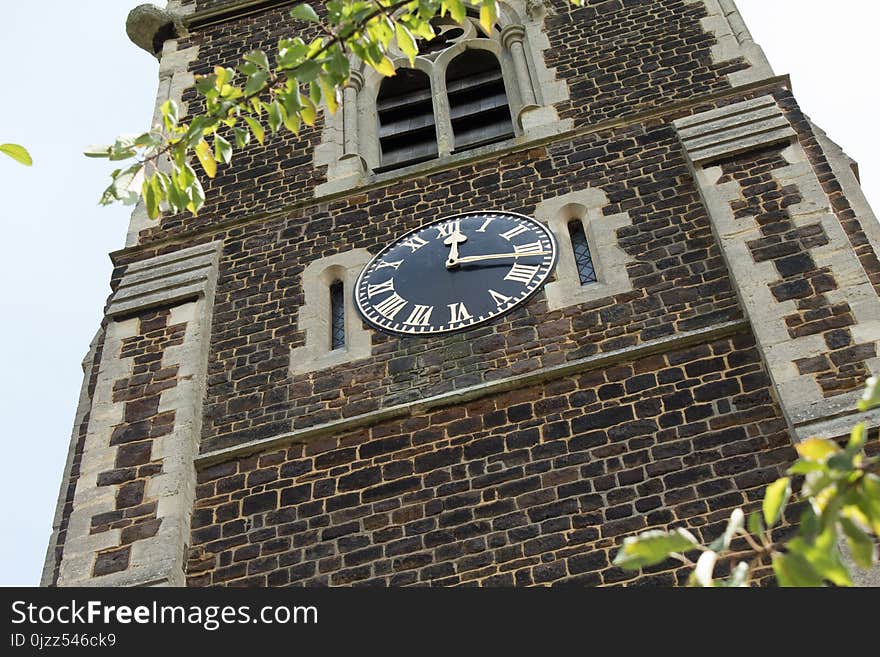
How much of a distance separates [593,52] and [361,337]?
4.44 metres

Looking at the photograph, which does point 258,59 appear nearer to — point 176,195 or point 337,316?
point 176,195

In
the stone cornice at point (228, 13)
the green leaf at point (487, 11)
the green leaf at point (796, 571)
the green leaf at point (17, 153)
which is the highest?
the stone cornice at point (228, 13)

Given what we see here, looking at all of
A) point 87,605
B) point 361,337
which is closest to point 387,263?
point 361,337

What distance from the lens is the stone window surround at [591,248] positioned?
10609 millimetres

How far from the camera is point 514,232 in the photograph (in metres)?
11.5

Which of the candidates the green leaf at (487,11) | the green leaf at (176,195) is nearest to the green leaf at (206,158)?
the green leaf at (176,195)

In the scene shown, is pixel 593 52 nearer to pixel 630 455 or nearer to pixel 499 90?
pixel 499 90

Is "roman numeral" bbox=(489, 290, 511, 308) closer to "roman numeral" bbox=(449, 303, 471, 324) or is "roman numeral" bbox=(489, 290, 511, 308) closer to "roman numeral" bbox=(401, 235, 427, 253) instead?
"roman numeral" bbox=(449, 303, 471, 324)

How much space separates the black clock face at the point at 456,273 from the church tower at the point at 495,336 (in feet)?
0.08

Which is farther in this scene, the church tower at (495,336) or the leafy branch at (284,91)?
→ the church tower at (495,336)

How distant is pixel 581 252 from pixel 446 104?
3640 millimetres

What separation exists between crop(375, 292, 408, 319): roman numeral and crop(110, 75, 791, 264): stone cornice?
1822mm

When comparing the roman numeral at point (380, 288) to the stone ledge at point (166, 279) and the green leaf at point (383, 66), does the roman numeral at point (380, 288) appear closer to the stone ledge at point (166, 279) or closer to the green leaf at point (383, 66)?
the stone ledge at point (166, 279)

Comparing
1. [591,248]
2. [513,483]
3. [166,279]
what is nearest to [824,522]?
[513,483]
